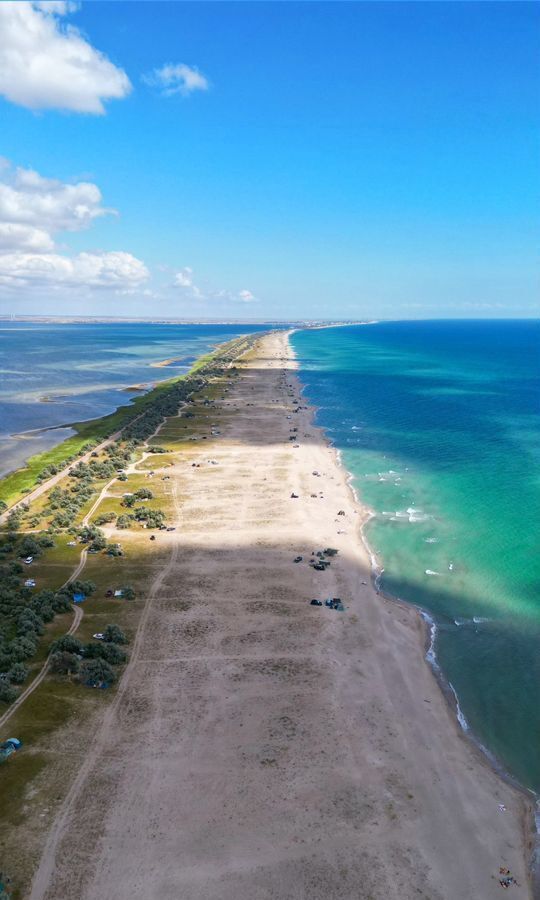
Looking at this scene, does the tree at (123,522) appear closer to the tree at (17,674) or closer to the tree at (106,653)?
the tree at (106,653)

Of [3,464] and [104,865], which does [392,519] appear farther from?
[3,464]

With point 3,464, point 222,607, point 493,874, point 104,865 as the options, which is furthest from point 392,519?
point 3,464

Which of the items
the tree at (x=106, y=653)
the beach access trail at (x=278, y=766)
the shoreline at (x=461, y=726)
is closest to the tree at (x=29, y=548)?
the beach access trail at (x=278, y=766)

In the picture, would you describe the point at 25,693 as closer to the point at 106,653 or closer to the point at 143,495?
the point at 106,653

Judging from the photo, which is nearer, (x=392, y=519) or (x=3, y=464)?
(x=392, y=519)

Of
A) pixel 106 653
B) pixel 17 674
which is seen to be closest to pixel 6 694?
pixel 17 674
